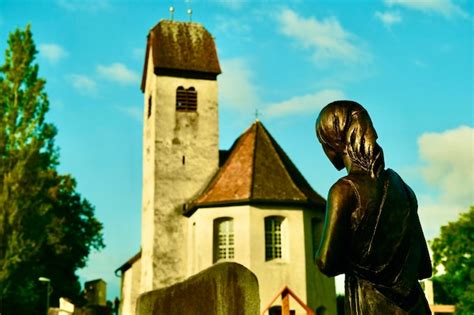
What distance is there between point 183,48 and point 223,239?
9.51 m

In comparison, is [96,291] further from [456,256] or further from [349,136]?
[349,136]

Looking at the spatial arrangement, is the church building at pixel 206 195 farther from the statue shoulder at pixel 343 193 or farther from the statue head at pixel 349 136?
the statue shoulder at pixel 343 193

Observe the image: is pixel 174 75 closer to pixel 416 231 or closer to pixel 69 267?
pixel 69 267

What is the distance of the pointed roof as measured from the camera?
26.2 meters

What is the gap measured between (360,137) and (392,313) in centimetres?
71

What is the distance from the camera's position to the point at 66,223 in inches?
1458

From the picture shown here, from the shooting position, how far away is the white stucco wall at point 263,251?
25328 millimetres

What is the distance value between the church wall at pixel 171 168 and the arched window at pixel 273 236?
3.65m

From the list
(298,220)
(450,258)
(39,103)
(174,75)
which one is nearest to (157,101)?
(174,75)

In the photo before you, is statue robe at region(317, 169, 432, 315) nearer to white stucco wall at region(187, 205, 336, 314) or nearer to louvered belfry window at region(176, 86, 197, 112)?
white stucco wall at region(187, 205, 336, 314)

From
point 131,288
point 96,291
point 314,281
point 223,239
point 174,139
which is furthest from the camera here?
point 96,291

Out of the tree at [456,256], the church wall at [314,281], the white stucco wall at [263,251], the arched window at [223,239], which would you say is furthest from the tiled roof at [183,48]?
the tree at [456,256]

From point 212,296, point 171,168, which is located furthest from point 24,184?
point 212,296

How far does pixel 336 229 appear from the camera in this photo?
8.31ft
